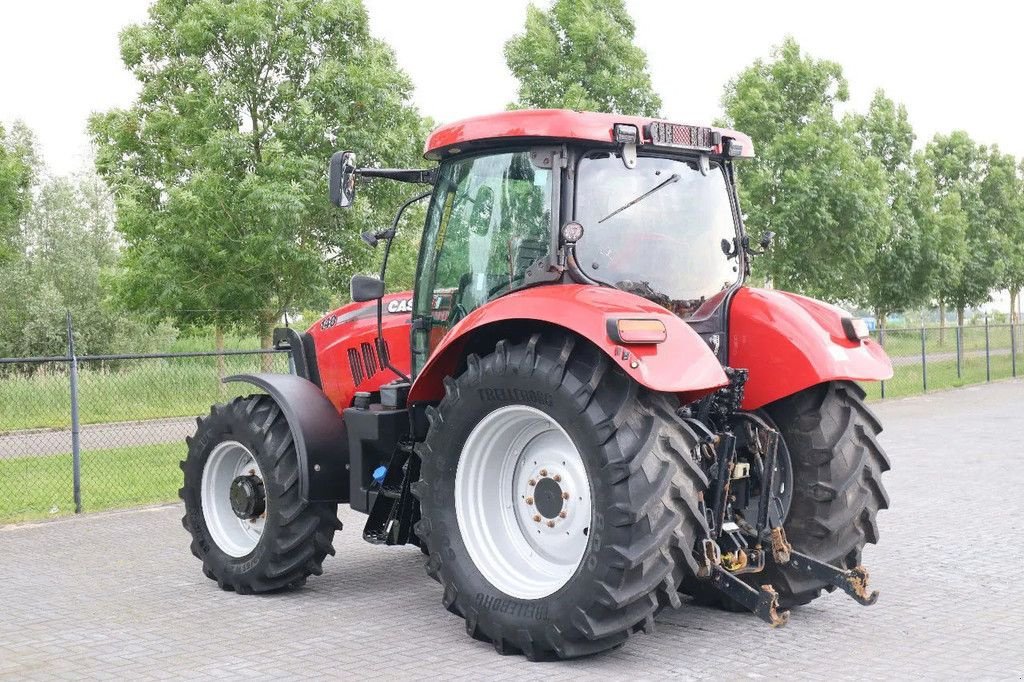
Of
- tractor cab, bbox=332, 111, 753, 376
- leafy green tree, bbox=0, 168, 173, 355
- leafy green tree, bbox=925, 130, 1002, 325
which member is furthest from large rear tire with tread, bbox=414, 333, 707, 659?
leafy green tree, bbox=925, 130, 1002, 325

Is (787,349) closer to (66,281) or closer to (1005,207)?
(66,281)

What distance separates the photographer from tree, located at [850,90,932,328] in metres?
39.2

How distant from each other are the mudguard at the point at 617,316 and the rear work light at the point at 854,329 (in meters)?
1.17

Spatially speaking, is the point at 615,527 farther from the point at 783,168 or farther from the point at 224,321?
the point at 783,168

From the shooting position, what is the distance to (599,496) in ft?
18.4

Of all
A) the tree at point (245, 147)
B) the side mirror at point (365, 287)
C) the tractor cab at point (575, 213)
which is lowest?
the side mirror at point (365, 287)

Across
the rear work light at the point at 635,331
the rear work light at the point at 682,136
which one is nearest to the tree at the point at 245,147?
the rear work light at the point at 682,136

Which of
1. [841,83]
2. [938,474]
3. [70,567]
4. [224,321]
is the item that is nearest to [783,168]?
[841,83]

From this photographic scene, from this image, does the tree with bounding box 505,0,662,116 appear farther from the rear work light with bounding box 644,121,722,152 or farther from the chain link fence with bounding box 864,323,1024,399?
the rear work light with bounding box 644,121,722,152

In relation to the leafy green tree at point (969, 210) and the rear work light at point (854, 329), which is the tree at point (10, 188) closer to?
the rear work light at point (854, 329)

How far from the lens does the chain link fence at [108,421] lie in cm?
1385

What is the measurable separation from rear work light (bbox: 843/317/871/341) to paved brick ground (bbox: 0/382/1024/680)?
1.56m

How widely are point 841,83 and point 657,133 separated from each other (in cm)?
2379

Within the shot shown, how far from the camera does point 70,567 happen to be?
28.5ft
